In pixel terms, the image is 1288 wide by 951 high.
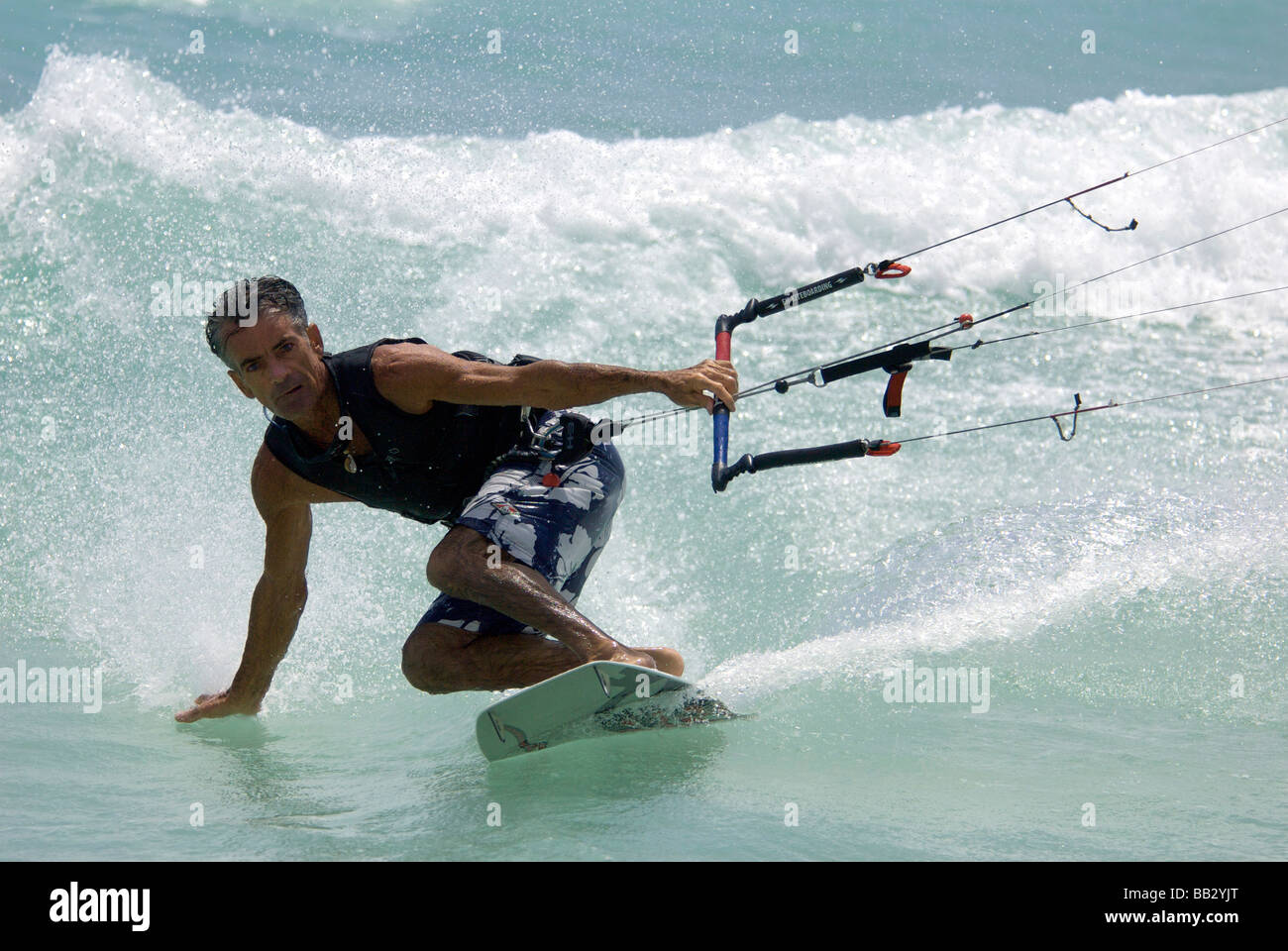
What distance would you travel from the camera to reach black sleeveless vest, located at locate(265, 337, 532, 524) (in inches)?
132

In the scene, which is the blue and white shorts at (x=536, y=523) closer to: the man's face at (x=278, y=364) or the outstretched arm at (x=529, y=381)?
the outstretched arm at (x=529, y=381)

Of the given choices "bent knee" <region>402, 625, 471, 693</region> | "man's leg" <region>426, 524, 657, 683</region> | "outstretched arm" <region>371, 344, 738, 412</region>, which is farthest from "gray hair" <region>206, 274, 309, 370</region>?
"bent knee" <region>402, 625, 471, 693</region>

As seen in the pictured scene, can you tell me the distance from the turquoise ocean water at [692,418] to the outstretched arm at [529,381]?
1004 mm

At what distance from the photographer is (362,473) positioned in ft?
11.3

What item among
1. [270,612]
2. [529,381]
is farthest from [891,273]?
[270,612]

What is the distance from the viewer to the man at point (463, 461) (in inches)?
128

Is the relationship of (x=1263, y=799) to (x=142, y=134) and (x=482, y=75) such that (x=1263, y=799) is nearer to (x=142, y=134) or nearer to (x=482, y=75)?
(x=142, y=134)

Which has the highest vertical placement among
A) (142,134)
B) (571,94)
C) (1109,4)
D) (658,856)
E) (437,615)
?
(1109,4)

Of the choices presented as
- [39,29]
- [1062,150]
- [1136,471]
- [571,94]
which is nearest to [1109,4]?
[1062,150]

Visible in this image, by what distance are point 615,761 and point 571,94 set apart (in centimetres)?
884

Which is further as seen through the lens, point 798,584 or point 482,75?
point 482,75

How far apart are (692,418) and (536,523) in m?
3.22

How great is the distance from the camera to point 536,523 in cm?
346

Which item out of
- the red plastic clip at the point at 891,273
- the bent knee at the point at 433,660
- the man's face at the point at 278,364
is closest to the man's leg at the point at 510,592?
the bent knee at the point at 433,660
